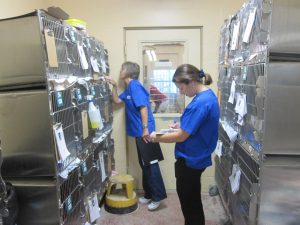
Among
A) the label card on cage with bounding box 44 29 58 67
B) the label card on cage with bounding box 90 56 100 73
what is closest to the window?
the label card on cage with bounding box 90 56 100 73

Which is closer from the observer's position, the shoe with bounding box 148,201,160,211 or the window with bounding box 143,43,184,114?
the shoe with bounding box 148,201,160,211

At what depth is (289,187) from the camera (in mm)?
1528

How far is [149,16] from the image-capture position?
3281 mm

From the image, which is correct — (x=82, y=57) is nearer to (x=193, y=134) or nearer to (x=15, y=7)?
(x=15, y=7)

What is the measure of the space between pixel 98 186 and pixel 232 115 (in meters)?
1.36

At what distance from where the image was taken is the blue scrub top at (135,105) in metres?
2.99

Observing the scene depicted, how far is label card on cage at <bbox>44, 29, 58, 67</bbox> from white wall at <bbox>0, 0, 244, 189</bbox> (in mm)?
1761

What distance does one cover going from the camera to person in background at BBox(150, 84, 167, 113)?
3453 mm

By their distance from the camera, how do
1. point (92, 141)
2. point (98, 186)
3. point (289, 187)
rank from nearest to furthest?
point (289, 187) → point (92, 141) → point (98, 186)

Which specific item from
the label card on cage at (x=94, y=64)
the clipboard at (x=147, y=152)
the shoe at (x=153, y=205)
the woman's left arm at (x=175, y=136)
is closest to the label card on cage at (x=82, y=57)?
the label card on cage at (x=94, y=64)

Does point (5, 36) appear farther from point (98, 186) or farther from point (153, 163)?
point (153, 163)

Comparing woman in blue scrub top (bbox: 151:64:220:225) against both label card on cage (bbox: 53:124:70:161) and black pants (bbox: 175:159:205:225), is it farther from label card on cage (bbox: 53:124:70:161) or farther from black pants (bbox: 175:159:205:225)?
label card on cage (bbox: 53:124:70:161)

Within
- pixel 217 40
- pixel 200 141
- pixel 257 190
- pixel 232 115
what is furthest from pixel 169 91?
pixel 257 190

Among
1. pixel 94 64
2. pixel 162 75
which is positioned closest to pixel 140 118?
pixel 162 75
